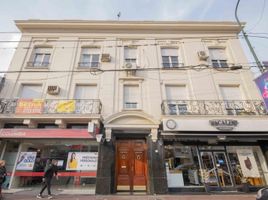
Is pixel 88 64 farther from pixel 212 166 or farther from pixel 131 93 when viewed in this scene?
pixel 212 166

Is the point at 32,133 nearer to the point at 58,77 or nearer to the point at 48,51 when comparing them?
the point at 58,77

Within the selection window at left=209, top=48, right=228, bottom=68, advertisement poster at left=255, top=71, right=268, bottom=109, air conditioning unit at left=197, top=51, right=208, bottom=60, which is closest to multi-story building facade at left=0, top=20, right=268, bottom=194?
air conditioning unit at left=197, top=51, right=208, bottom=60

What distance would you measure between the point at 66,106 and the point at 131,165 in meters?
4.83

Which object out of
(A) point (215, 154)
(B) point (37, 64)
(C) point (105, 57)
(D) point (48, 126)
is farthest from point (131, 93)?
(B) point (37, 64)

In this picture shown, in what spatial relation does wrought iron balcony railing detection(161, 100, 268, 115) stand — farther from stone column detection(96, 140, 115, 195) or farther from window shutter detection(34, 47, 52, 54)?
window shutter detection(34, 47, 52, 54)

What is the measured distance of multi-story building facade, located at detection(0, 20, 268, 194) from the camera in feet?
27.9

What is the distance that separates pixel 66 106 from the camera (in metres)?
9.24

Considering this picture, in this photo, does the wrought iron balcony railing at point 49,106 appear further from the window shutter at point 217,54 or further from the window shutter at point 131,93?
the window shutter at point 217,54

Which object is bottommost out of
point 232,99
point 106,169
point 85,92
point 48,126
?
point 106,169

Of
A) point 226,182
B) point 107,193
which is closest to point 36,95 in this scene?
point 107,193

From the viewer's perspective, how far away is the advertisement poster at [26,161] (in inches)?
342

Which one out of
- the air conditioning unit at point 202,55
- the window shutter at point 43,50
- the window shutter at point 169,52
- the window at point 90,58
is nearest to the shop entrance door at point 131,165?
the window at point 90,58

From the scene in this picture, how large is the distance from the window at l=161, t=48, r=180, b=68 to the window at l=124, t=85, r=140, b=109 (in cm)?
284

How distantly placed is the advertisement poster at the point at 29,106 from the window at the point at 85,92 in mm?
1985
